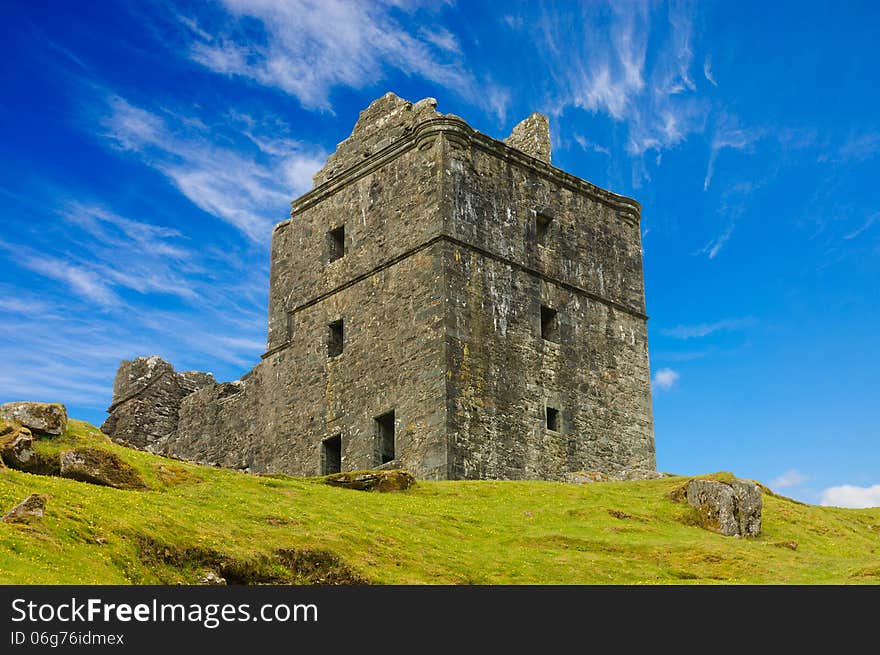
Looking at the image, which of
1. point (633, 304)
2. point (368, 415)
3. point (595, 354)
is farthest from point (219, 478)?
point (633, 304)

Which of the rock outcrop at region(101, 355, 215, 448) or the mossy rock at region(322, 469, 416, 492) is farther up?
the rock outcrop at region(101, 355, 215, 448)

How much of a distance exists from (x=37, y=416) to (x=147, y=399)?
21.0m

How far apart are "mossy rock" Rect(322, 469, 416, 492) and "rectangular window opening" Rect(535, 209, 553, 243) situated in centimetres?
1224

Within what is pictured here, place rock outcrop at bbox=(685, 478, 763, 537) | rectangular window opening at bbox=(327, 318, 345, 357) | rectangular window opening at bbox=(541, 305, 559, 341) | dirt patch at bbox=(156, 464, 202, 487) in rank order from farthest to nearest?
rectangular window opening at bbox=(327, 318, 345, 357) → rectangular window opening at bbox=(541, 305, 559, 341) → rock outcrop at bbox=(685, 478, 763, 537) → dirt patch at bbox=(156, 464, 202, 487)

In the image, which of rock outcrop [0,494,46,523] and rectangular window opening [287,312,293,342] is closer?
rock outcrop [0,494,46,523]

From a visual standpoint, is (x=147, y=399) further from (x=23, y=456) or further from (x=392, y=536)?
(x=392, y=536)

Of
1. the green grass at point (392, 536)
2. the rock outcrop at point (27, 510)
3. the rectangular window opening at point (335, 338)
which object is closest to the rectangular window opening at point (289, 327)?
the rectangular window opening at point (335, 338)

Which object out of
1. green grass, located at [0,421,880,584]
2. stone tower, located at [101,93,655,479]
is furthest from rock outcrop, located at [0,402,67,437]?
stone tower, located at [101,93,655,479]

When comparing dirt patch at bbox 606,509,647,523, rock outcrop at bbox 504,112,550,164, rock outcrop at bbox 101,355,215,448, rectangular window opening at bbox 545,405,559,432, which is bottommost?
dirt patch at bbox 606,509,647,523

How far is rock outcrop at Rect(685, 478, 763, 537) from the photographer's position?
105 ft

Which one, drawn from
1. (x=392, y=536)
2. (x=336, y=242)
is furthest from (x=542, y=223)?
(x=392, y=536)

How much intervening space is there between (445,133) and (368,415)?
8818mm

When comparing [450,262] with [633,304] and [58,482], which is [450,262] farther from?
[58,482]

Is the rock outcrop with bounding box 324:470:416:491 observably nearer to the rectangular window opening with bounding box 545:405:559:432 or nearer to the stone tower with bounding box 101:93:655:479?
the stone tower with bounding box 101:93:655:479
